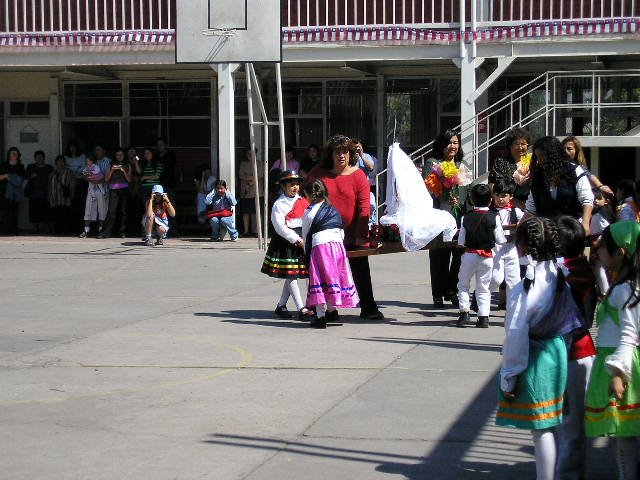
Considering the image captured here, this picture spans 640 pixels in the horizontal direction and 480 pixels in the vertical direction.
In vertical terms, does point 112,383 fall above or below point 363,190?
below

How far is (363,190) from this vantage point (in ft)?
35.6

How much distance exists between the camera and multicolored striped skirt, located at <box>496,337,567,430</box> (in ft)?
17.0

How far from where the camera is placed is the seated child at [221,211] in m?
20.6

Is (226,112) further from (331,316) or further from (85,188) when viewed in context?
(331,316)

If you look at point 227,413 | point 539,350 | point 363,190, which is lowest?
point 227,413

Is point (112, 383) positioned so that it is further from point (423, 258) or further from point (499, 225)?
point (423, 258)

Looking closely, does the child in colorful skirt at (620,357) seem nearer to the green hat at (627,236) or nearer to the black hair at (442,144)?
the green hat at (627,236)

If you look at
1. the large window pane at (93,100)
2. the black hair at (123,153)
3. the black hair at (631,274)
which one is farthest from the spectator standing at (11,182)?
the black hair at (631,274)

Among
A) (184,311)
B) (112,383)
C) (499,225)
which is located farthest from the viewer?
(184,311)

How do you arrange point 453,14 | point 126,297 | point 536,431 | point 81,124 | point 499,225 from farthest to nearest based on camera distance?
1. point 81,124
2. point 453,14
3. point 126,297
4. point 499,225
5. point 536,431

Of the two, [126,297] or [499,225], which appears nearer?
[499,225]

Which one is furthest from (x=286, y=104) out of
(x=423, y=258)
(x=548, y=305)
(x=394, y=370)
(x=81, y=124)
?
(x=548, y=305)

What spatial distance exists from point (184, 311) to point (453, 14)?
10227mm

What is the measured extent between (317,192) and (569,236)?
4.87 meters
